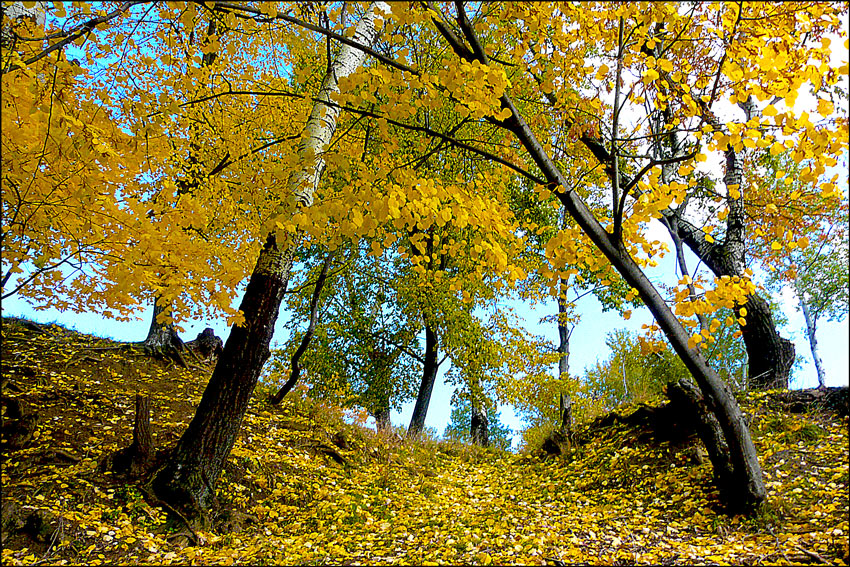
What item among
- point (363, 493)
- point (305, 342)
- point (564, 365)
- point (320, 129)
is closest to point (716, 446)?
point (363, 493)

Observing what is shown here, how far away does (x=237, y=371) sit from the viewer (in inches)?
181

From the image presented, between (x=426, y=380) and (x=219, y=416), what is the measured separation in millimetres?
6044

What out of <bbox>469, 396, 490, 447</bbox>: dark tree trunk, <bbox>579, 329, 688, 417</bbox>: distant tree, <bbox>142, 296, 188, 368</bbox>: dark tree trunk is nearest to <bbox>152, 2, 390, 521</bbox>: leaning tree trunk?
<bbox>142, 296, 188, 368</bbox>: dark tree trunk

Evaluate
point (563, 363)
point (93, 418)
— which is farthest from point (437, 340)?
point (93, 418)

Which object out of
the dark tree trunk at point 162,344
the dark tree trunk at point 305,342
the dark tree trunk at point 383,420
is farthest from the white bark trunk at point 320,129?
the dark tree trunk at point 383,420

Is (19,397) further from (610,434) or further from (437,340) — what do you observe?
(610,434)

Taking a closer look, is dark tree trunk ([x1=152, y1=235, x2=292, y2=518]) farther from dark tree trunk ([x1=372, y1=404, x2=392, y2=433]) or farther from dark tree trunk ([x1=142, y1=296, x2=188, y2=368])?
dark tree trunk ([x1=372, y1=404, x2=392, y2=433])

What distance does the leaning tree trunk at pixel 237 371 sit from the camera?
4.41 metres

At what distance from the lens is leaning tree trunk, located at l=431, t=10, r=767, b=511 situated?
3.54 metres

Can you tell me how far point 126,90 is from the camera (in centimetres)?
523

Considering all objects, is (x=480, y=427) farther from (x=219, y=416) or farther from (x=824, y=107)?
(x=824, y=107)

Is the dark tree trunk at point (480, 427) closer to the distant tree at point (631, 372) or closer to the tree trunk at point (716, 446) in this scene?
the distant tree at point (631, 372)

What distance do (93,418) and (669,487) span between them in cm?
633

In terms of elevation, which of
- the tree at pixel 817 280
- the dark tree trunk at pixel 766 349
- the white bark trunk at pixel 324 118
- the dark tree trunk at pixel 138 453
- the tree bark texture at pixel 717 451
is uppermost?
the tree at pixel 817 280
